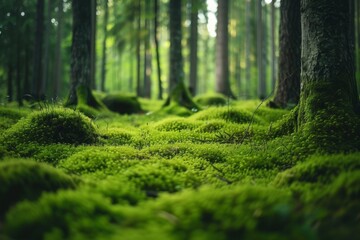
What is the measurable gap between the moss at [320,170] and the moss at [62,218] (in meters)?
1.86

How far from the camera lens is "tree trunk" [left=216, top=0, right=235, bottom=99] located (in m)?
15.5

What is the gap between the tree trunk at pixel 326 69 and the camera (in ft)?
13.8

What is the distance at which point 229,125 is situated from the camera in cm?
607

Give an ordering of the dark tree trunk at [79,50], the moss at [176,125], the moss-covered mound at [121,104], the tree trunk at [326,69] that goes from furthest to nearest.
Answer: the moss-covered mound at [121,104], the dark tree trunk at [79,50], the moss at [176,125], the tree trunk at [326,69]

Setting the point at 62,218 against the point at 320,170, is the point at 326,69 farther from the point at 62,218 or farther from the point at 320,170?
the point at 62,218

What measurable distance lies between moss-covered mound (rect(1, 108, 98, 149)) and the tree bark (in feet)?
11.9

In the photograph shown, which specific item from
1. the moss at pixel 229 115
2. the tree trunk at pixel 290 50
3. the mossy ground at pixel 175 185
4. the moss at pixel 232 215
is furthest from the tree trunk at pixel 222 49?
the moss at pixel 232 215

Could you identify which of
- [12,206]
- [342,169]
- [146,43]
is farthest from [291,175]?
[146,43]

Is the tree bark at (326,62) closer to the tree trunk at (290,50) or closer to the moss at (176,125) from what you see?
the moss at (176,125)

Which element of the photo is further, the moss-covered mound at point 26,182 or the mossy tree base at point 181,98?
the mossy tree base at point 181,98

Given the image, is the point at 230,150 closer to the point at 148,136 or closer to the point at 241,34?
the point at 148,136

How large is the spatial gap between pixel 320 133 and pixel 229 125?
2.24 metres

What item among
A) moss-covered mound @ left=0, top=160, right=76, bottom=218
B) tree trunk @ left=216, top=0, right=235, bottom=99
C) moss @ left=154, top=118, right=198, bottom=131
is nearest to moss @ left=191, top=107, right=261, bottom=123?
moss @ left=154, top=118, right=198, bottom=131

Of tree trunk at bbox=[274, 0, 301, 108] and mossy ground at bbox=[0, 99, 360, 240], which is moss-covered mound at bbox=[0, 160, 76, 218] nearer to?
mossy ground at bbox=[0, 99, 360, 240]
